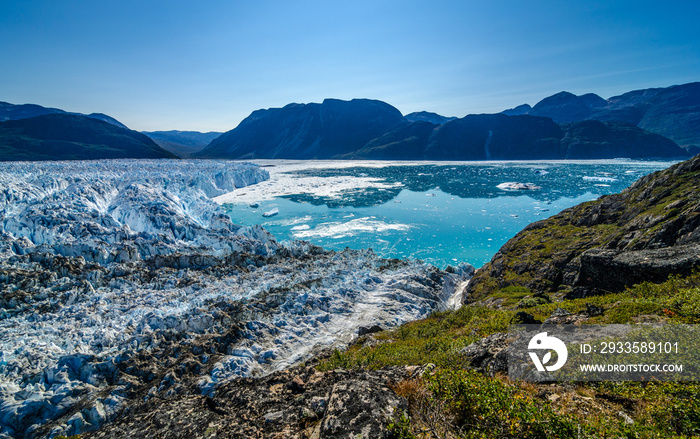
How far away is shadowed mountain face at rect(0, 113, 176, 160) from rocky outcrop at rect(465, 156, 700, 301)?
17303 centimetres

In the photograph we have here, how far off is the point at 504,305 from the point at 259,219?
37.3 metres

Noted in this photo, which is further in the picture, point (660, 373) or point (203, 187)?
point (203, 187)

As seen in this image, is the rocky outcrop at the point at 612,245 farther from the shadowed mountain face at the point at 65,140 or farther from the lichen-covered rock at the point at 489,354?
the shadowed mountain face at the point at 65,140

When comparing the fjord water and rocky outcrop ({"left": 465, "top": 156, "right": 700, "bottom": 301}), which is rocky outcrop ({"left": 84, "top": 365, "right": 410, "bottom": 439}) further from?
the fjord water

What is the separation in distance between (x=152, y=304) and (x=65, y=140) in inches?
7844

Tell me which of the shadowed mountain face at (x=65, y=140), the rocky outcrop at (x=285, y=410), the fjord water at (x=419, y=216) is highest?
the shadowed mountain face at (x=65, y=140)

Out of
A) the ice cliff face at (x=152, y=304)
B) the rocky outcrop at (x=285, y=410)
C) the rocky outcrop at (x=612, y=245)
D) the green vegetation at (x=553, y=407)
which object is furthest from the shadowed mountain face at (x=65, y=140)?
the green vegetation at (x=553, y=407)

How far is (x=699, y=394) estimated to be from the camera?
4031mm

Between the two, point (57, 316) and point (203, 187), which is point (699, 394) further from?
point (203, 187)

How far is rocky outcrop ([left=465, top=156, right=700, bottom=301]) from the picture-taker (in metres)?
9.69

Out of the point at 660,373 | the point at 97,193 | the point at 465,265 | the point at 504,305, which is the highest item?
the point at 97,193

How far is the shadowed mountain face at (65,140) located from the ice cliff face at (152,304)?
145266 millimetres

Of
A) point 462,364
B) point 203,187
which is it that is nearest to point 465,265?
point 462,364

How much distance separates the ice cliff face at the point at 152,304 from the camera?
1061cm
